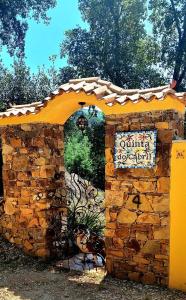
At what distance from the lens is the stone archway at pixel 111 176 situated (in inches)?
220

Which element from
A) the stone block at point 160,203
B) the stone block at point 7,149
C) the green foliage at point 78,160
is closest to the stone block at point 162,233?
the stone block at point 160,203

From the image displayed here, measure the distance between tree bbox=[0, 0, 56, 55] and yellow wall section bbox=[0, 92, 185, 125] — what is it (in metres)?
7.75

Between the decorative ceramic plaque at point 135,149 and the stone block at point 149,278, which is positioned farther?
the stone block at point 149,278

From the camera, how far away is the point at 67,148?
1409 centimetres

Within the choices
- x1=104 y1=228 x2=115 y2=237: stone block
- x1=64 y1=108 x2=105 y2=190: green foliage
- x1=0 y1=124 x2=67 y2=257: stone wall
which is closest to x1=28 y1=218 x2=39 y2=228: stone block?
x1=0 y1=124 x2=67 y2=257: stone wall

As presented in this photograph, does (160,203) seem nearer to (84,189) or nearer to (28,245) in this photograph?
(28,245)

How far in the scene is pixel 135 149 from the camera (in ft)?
18.9

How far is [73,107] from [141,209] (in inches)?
83.4

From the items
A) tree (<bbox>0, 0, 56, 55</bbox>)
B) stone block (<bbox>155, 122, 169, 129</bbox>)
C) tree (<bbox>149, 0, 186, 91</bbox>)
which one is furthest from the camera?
tree (<bbox>149, 0, 186, 91</bbox>)

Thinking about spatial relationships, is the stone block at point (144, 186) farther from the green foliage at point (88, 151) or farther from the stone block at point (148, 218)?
the green foliage at point (88, 151)

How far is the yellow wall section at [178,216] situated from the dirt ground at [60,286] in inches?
10.6

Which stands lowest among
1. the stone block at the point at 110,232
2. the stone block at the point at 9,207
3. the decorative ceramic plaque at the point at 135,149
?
the stone block at the point at 110,232

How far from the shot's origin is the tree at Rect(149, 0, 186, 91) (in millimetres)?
15234

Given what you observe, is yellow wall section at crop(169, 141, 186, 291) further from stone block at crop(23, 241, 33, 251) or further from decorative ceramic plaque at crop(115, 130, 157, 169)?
stone block at crop(23, 241, 33, 251)
